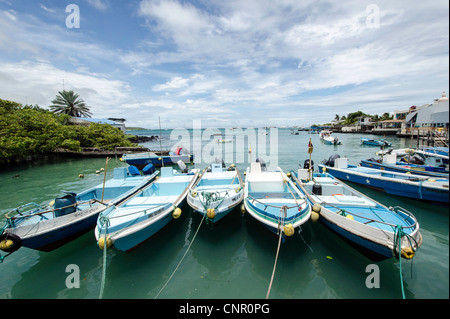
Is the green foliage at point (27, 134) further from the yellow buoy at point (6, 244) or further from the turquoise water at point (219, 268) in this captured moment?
the yellow buoy at point (6, 244)

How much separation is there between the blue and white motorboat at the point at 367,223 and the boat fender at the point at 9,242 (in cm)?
1078

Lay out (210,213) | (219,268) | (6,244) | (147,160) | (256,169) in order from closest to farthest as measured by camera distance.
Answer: (6,244) → (219,268) → (210,213) → (256,169) → (147,160)

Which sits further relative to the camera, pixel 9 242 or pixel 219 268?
pixel 219 268

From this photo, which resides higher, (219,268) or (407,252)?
(407,252)

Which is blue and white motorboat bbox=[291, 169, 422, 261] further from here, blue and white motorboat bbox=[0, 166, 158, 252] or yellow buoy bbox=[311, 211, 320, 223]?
blue and white motorboat bbox=[0, 166, 158, 252]

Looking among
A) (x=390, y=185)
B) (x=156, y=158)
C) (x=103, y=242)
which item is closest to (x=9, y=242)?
(x=103, y=242)

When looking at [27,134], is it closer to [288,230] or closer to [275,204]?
[275,204]

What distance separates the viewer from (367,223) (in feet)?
21.6

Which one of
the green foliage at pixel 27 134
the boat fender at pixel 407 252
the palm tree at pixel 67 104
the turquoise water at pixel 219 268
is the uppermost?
the palm tree at pixel 67 104

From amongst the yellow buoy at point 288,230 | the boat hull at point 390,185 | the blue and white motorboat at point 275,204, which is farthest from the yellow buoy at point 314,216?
the boat hull at point 390,185

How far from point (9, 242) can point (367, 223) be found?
39.8 feet

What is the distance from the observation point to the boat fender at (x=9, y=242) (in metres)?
6.19

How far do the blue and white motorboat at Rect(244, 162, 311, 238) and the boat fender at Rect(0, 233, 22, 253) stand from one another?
27.6 ft

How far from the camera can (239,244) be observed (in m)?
8.29
